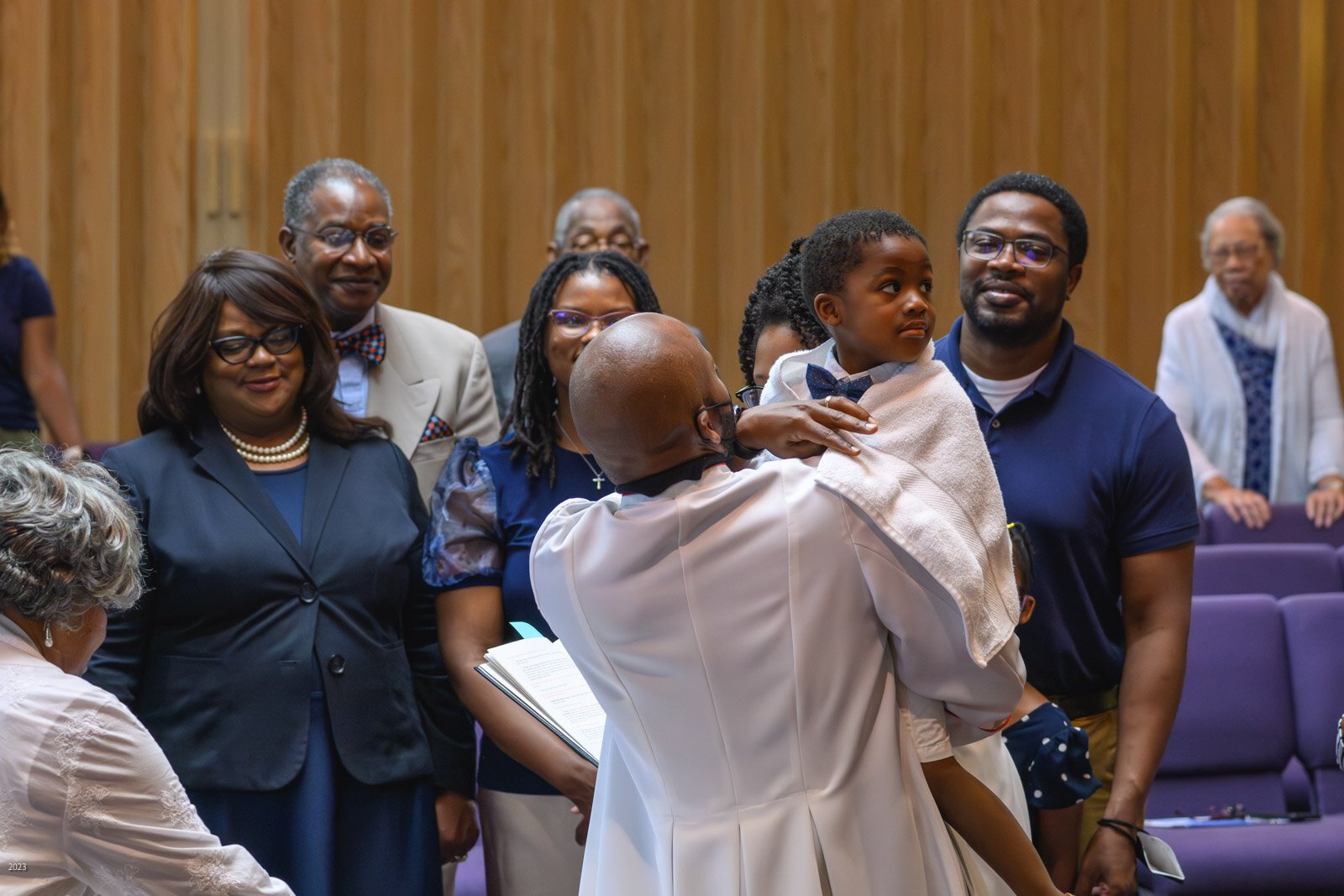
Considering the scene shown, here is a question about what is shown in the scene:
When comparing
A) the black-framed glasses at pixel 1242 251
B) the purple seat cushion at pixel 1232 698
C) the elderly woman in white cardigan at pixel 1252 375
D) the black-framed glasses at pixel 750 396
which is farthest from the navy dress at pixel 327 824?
the black-framed glasses at pixel 1242 251

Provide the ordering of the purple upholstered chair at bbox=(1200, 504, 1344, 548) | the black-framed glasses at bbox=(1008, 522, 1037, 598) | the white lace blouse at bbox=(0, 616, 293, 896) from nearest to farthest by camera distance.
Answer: the white lace blouse at bbox=(0, 616, 293, 896) < the black-framed glasses at bbox=(1008, 522, 1037, 598) < the purple upholstered chair at bbox=(1200, 504, 1344, 548)

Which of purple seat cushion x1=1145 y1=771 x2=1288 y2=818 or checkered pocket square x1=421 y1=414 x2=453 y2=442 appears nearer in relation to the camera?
checkered pocket square x1=421 y1=414 x2=453 y2=442

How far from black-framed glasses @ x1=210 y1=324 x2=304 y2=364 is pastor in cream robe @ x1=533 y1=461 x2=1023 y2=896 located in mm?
1152

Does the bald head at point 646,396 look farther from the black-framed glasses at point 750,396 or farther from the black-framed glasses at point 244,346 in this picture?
the black-framed glasses at point 244,346

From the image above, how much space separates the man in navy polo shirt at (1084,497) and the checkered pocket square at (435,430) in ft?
4.07

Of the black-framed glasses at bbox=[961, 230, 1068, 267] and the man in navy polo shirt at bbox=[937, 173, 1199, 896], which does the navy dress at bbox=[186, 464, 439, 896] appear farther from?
the black-framed glasses at bbox=[961, 230, 1068, 267]

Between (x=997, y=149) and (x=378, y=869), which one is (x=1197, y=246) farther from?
(x=378, y=869)

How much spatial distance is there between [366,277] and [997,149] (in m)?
3.73

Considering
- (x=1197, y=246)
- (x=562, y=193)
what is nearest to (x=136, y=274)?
(x=562, y=193)

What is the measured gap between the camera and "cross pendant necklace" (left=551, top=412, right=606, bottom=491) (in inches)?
102

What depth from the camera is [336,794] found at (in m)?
2.45

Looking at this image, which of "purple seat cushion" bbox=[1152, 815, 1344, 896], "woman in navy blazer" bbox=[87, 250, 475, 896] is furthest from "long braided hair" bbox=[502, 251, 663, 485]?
"purple seat cushion" bbox=[1152, 815, 1344, 896]

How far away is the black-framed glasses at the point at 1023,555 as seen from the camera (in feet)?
7.37

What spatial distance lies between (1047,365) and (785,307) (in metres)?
0.50
